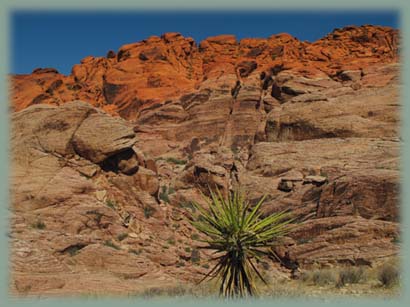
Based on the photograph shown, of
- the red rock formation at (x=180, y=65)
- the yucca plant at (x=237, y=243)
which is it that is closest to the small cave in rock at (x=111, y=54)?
the red rock formation at (x=180, y=65)

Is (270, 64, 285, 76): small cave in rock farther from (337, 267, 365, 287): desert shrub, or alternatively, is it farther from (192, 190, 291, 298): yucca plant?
(192, 190, 291, 298): yucca plant

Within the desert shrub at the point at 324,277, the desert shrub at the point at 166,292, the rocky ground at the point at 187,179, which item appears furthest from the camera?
the rocky ground at the point at 187,179

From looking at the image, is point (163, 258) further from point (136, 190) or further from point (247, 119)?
point (247, 119)

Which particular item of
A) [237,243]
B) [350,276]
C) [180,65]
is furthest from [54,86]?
[237,243]

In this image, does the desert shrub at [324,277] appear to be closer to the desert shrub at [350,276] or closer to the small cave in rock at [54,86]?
the desert shrub at [350,276]

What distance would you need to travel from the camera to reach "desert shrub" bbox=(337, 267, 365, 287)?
1603 cm

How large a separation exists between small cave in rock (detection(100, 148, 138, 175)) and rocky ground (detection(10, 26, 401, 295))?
0.05 metres

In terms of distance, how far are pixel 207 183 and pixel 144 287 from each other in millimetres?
14770

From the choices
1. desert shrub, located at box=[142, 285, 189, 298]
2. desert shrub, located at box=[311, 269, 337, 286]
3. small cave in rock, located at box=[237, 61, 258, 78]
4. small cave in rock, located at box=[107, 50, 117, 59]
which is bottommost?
desert shrub, located at box=[142, 285, 189, 298]

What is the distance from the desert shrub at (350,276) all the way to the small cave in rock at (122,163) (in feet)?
39.1

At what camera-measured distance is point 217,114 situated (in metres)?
60.8

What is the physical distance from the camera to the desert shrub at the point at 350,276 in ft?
52.6

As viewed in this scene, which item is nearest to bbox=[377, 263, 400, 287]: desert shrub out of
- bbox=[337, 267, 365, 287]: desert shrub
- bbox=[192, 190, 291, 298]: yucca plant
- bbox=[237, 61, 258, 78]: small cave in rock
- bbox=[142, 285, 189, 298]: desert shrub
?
bbox=[337, 267, 365, 287]: desert shrub

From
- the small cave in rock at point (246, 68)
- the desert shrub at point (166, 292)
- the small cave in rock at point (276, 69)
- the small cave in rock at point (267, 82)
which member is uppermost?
the small cave in rock at point (246, 68)
